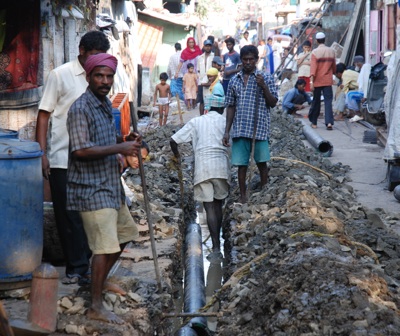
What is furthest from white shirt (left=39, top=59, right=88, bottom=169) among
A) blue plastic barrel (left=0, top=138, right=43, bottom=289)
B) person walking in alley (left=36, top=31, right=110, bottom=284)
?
blue plastic barrel (left=0, top=138, right=43, bottom=289)

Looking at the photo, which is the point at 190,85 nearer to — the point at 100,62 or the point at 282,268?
the point at 282,268

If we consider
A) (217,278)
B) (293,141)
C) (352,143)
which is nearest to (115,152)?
(217,278)

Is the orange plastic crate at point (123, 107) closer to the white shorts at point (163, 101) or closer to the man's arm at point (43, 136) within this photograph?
the white shorts at point (163, 101)

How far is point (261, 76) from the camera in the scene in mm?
8977

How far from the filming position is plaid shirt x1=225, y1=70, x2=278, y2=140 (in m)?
9.18

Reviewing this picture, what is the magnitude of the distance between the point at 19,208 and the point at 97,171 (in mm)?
705

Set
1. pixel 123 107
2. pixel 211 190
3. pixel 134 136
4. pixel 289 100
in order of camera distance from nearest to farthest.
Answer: pixel 134 136 → pixel 211 190 → pixel 123 107 → pixel 289 100

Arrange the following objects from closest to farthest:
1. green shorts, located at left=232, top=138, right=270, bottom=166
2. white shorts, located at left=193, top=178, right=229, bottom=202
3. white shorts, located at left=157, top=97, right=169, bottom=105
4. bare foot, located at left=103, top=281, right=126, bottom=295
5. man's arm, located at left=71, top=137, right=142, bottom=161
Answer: man's arm, located at left=71, top=137, right=142, bottom=161, bare foot, located at left=103, top=281, right=126, bottom=295, white shorts, located at left=193, top=178, right=229, bottom=202, green shorts, located at left=232, top=138, right=270, bottom=166, white shorts, located at left=157, top=97, right=169, bottom=105

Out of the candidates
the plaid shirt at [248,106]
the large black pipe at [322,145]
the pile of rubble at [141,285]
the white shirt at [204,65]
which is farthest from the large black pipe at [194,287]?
the white shirt at [204,65]

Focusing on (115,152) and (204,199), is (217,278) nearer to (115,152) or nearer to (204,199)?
(204,199)

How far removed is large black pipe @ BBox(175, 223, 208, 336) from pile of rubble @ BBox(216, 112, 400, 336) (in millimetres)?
300

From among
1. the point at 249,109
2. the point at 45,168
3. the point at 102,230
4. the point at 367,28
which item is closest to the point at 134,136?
the point at 102,230

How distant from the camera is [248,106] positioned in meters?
9.20

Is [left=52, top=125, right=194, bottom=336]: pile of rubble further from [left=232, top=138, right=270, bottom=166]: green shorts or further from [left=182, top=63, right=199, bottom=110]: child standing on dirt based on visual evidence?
[left=182, top=63, right=199, bottom=110]: child standing on dirt
